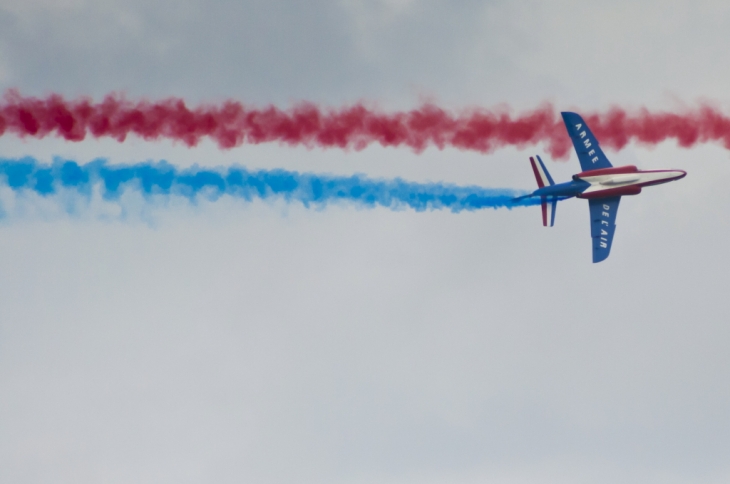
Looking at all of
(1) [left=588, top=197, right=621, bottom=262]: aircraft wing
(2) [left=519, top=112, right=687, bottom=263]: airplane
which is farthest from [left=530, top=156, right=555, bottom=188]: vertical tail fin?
(1) [left=588, top=197, right=621, bottom=262]: aircraft wing

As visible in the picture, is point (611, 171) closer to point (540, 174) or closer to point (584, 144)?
point (584, 144)

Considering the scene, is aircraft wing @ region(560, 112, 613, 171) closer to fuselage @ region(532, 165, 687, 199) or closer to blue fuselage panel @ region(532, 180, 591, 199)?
fuselage @ region(532, 165, 687, 199)

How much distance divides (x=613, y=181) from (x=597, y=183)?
91 centimetres

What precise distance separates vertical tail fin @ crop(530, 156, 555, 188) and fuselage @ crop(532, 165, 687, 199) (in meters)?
0.39

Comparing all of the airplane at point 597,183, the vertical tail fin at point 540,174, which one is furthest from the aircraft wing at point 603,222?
the vertical tail fin at point 540,174

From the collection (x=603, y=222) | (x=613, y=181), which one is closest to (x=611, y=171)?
(x=613, y=181)

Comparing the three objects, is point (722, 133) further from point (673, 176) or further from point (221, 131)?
point (221, 131)

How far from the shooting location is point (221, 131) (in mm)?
62375

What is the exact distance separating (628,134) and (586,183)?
4842mm

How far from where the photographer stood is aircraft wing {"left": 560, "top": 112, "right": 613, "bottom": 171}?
222 ft

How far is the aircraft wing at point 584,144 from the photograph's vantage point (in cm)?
6781

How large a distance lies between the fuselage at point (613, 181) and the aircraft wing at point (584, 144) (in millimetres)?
629

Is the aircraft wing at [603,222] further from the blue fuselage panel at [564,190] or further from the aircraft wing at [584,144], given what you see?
the aircraft wing at [584,144]

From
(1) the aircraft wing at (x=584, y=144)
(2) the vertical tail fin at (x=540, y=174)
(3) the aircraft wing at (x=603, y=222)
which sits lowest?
(3) the aircraft wing at (x=603, y=222)
